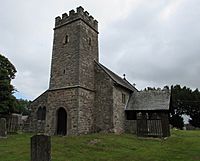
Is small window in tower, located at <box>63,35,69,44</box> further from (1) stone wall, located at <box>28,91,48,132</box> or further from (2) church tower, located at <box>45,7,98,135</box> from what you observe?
(1) stone wall, located at <box>28,91,48,132</box>

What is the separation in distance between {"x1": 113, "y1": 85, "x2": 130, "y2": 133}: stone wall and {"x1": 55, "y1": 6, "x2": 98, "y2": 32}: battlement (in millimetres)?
7810

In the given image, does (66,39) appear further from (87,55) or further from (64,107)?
(64,107)

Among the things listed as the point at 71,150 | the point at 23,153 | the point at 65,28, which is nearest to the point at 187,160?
the point at 71,150

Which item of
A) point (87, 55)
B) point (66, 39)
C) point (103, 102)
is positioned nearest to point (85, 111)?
point (103, 102)

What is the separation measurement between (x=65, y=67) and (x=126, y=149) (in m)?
11.9

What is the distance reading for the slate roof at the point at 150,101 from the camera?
2319cm

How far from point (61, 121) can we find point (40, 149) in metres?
17.0

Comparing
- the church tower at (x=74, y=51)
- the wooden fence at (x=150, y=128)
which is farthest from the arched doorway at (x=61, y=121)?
the wooden fence at (x=150, y=128)

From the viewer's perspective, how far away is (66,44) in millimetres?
23500

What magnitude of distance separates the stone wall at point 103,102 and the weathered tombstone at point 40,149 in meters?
16.3

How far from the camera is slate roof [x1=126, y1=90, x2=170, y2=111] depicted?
2319 cm

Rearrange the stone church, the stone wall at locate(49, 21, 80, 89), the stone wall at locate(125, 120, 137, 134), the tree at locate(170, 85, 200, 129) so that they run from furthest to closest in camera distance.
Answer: the tree at locate(170, 85, 200, 129), the stone wall at locate(125, 120, 137, 134), the stone wall at locate(49, 21, 80, 89), the stone church

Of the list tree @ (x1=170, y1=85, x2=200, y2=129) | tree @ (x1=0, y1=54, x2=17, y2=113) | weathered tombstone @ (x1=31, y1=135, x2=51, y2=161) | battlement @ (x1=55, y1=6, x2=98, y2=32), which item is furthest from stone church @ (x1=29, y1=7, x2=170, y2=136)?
tree @ (x1=170, y1=85, x2=200, y2=129)

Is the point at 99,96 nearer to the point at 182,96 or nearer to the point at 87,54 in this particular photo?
the point at 87,54
